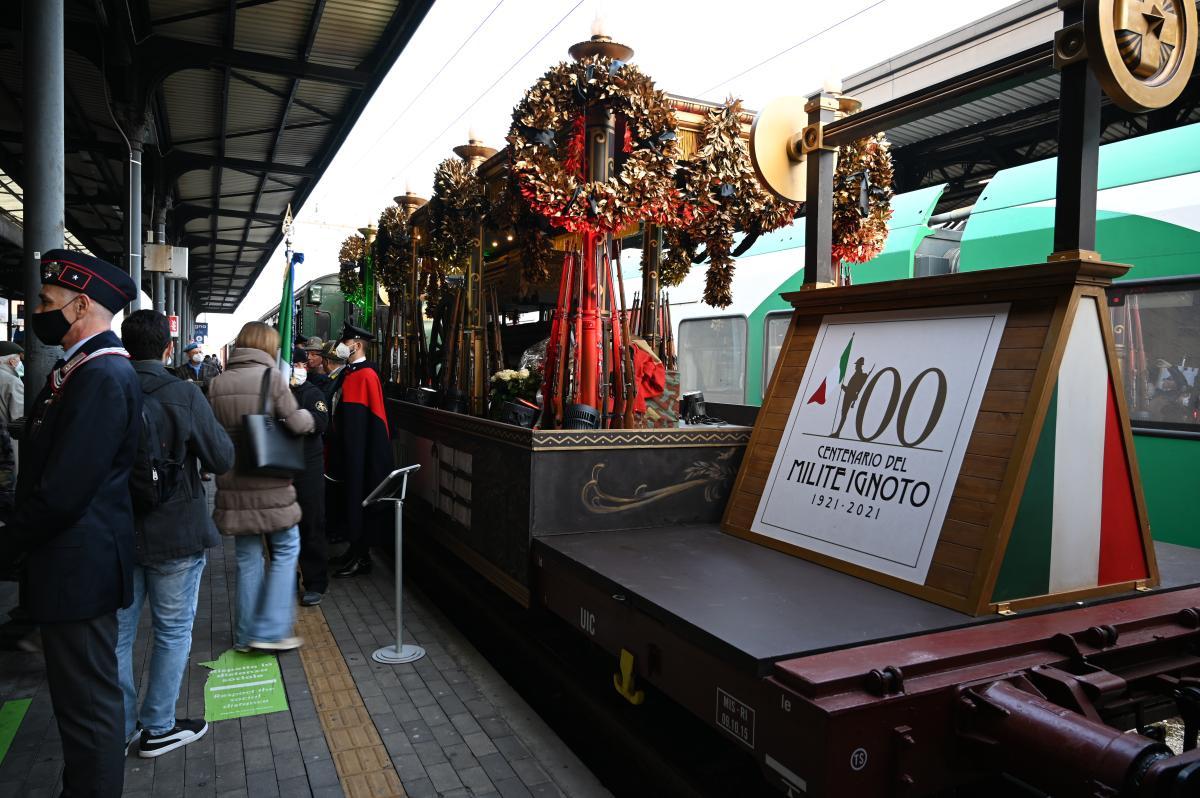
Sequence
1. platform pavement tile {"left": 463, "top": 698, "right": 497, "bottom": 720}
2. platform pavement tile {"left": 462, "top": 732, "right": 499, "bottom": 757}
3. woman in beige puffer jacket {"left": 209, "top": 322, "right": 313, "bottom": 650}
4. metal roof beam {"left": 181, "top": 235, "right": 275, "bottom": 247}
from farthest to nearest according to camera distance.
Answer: metal roof beam {"left": 181, "top": 235, "right": 275, "bottom": 247}
woman in beige puffer jacket {"left": 209, "top": 322, "right": 313, "bottom": 650}
platform pavement tile {"left": 463, "top": 698, "right": 497, "bottom": 720}
platform pavement tile {"left": 462, "top": 732, "right": 499, "bottom": 757}

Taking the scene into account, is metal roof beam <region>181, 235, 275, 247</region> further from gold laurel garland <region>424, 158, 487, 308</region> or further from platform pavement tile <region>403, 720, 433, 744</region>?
platform pavement tile <region>403, 720, 433, 744</region>

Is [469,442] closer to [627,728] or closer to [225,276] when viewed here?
[627,728]

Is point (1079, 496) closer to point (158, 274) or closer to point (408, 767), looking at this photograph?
point (408, 767)

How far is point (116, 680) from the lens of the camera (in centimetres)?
244

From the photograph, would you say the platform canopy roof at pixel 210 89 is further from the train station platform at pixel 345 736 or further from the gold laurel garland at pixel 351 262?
the train station platform at pixel 345 736

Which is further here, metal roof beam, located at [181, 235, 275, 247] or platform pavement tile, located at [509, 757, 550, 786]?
metal roof beam, located at [181, 235, 275, 247]

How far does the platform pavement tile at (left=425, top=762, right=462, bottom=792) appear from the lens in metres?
2.87

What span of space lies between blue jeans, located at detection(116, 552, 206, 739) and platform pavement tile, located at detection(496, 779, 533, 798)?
1364mm

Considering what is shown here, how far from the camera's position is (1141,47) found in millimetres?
2570

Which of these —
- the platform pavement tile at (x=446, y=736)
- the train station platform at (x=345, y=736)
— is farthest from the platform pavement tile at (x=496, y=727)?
the platform pavement tile at (x=446, y=736)

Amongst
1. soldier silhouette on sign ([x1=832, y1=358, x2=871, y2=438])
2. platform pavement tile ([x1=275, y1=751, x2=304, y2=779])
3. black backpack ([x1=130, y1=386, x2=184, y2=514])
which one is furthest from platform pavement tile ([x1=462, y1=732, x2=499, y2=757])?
soldier silhouette on sign ([x1=832, y1=358, x2=871, y2=438])

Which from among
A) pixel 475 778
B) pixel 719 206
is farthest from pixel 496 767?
pixel 719 206

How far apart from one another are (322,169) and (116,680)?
568 inches

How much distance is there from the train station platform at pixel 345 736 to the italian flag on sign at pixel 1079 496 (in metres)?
1.78
